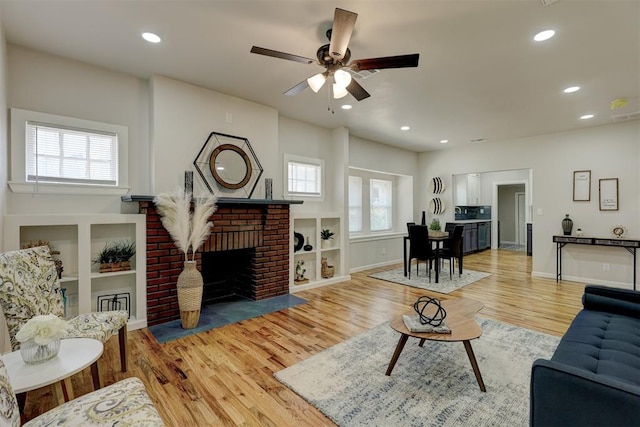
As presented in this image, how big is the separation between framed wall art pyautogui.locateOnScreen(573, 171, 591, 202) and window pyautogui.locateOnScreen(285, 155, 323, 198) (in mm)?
4496

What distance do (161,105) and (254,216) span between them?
5.57 ft

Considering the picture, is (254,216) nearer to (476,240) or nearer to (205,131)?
(205,131)

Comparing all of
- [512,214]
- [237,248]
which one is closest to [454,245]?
[237,248]

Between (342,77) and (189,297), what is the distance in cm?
260

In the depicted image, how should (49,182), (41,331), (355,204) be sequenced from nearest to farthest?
1. (41,331)
2. (49,182)
3. (355,204)

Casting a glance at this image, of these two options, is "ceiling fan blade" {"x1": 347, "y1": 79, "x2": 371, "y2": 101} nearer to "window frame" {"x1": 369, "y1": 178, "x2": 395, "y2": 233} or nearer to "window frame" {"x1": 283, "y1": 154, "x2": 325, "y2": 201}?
"window frame" {"x1": 283, "y1": 154, "x2": 325, "y2": 201}

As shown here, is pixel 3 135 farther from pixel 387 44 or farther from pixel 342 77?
pixel 387 44

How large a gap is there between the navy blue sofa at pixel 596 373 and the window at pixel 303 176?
380 cm

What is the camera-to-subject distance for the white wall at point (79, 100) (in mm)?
2754

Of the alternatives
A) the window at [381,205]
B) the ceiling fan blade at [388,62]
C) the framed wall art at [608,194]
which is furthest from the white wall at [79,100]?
the framed wall art at [608,194]

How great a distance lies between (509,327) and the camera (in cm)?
313

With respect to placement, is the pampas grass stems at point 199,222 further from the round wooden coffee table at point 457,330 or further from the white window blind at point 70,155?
the round wooden coffee table at point 457,330

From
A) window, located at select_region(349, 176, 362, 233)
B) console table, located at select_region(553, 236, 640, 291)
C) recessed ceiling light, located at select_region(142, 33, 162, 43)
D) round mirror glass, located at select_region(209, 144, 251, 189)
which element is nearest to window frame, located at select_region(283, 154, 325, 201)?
round mirror glass, located at select_region(209, 144, 251, 189)

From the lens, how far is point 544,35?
8.07 ft
